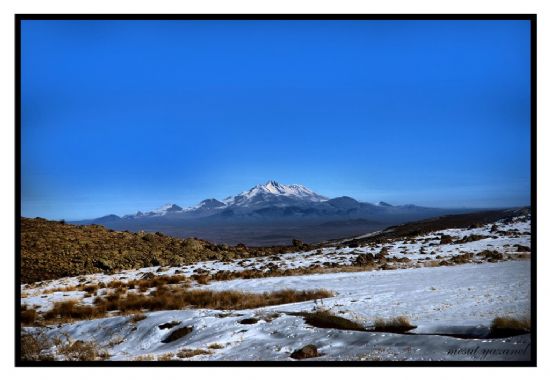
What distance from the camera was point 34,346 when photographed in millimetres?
8945

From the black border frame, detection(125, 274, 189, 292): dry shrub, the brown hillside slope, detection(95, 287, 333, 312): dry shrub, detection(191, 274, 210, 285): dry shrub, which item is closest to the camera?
the black border frame

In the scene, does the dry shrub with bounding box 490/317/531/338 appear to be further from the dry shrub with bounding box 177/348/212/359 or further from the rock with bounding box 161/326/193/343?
the rock with bounding box 161/326/193/343

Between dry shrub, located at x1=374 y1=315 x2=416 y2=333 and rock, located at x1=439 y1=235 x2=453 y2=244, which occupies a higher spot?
rock, located at x1=439 y1=235 x2=453 y2=244

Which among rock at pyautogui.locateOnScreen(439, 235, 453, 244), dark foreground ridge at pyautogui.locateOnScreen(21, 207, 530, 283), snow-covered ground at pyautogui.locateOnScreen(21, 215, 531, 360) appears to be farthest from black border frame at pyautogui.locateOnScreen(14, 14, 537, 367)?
rock at pyautogui.locateOnScreen(439, 235, 453, 244)

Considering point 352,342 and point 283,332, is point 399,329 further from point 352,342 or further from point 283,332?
point 283,332

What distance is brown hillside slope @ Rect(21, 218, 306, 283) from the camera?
60.1ft

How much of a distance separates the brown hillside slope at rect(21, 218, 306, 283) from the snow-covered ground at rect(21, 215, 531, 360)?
481cm

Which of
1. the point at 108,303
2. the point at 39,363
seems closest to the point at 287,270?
the point at 108,303

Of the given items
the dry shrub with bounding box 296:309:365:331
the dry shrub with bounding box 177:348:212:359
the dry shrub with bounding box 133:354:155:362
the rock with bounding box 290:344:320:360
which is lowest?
the dry shrub with bounding box 133:354:155:362

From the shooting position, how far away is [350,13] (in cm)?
877

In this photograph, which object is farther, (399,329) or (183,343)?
(183,343)

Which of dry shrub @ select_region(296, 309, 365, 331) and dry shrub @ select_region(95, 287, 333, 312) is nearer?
dry shrub @ select_region(296, 309, 365, 331)

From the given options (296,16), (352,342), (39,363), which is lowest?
(39,363)

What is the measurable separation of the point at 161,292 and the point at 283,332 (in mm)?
6028
